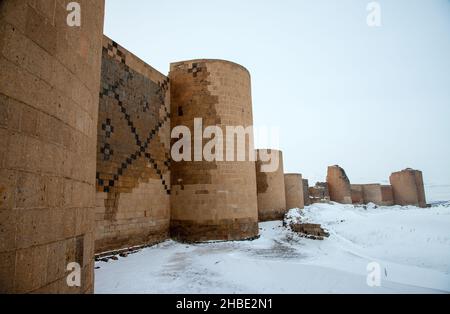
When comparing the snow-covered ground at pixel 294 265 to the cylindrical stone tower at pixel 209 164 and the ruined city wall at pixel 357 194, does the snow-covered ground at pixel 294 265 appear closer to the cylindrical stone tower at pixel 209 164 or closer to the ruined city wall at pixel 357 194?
the cylindrical stone tower at pixel 209 164

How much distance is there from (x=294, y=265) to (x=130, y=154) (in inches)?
200

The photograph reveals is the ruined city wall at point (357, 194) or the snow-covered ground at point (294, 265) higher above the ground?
the ruined city wall at point (357, 194)

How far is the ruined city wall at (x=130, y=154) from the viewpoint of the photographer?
6508mm

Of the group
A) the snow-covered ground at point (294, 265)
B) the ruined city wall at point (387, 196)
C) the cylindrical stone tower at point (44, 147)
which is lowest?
the snow-covered ground at point (294, 265)

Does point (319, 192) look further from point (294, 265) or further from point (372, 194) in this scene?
point (294, 265)

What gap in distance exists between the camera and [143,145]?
785cm

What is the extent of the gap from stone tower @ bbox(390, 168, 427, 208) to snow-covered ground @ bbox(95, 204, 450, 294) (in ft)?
59.1

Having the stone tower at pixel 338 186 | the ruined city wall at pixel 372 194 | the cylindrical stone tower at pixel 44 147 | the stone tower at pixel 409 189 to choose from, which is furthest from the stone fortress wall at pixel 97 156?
the stone tower at pixel 409 189

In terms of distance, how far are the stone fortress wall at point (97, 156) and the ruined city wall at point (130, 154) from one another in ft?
0.10

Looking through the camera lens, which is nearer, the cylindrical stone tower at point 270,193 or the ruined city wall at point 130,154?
the ruined city wall at point 130,154

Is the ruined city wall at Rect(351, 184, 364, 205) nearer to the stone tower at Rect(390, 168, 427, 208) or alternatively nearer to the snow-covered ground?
the stone tower at Rect(390, 168, 427, 208)

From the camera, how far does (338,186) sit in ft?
78.5

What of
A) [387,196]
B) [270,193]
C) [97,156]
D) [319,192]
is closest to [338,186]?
[319,192]
